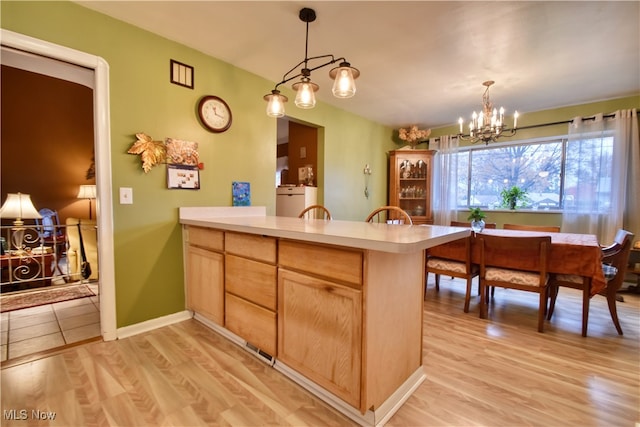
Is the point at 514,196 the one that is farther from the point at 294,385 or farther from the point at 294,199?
the point at 294,385

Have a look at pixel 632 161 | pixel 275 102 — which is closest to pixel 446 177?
pixel 632 161

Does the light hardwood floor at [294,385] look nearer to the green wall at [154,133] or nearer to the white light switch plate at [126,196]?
the green wall at [154,133]

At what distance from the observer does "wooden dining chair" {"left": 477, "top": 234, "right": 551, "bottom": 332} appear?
2160mm

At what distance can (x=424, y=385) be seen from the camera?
154 cm

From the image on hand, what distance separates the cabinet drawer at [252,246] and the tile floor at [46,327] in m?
1.32

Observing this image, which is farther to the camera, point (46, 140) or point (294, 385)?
point (46, 140)

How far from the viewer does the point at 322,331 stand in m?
1.33

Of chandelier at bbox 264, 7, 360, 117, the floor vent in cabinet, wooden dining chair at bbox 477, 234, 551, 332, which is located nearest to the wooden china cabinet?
wooden dining chair at bbox 477, 234, 551, 332

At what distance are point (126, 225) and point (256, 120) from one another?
153cm

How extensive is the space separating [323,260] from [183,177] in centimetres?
168

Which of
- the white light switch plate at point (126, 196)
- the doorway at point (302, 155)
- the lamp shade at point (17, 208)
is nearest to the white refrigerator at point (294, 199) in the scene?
the doorway at point (302, 155)

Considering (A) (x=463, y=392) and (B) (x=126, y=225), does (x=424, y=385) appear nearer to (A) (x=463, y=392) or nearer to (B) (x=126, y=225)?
(A) (x=463, y=392)

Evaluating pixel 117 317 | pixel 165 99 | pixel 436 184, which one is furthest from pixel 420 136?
pixel 117 317

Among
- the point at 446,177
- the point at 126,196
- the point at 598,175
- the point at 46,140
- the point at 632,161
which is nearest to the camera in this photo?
the point at 126,196
